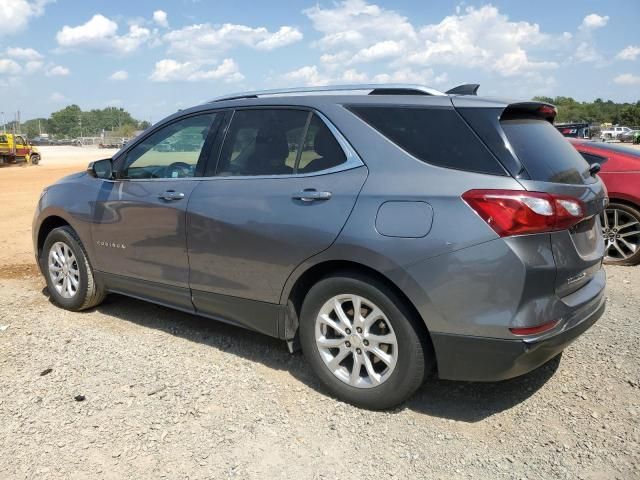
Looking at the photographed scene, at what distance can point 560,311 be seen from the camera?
3.01 m

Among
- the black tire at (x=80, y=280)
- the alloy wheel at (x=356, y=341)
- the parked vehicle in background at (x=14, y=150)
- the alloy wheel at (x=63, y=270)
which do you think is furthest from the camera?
the parked vehicle in background at (x=14, y=150)

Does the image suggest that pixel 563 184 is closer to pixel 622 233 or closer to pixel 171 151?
pixel 171 151

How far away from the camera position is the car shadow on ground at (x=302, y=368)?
3.50m

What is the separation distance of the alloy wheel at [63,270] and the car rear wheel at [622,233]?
18.5 ft

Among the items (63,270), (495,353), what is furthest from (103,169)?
(495,353)

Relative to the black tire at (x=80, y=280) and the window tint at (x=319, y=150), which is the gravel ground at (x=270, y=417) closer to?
the black tire at (x=80, y=280)

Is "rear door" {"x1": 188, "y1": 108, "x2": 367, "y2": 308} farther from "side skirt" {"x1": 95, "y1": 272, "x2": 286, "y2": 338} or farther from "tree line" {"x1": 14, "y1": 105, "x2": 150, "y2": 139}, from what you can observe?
"tree line" {"x1": 14, "y1": 105, "x2": 150, "y2": 139}

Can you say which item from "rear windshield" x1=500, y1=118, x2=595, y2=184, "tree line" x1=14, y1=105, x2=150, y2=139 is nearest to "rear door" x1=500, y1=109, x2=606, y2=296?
"rear windshield" x1=500, y1=118, x2=595, y2=184

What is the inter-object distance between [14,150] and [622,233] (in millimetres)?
36895

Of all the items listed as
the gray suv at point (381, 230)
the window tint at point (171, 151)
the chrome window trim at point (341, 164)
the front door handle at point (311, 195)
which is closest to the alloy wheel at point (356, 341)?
the gray suv at point (381, 230)

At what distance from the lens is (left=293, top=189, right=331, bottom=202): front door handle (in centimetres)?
341

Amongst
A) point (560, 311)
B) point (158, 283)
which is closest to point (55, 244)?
point (158, 283)

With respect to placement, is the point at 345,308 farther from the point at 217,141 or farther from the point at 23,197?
the point at 23,197

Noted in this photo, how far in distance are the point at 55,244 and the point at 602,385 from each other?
4547mm
